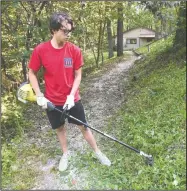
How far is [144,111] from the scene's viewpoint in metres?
4.88

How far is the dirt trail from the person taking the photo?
3500 millimetres

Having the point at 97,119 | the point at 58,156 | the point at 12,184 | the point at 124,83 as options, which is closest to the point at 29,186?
the point at 12,184

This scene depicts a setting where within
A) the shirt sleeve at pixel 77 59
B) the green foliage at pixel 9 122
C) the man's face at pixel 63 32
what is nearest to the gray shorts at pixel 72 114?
the shirt sleeve at pixel 77 59

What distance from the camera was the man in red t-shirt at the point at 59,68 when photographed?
3180 millimetres

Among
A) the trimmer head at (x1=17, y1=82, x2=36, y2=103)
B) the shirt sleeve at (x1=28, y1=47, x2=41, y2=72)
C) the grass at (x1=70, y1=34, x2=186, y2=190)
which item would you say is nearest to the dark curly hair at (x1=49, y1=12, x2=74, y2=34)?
the shirt sleeve at (x1=28, y1=47, x2=41, y2=72)

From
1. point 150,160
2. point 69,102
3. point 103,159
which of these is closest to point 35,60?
point 69,102

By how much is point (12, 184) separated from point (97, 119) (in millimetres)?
2244

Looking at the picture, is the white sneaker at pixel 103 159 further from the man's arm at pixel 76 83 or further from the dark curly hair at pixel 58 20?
the dark curly hair at pixel 58 20

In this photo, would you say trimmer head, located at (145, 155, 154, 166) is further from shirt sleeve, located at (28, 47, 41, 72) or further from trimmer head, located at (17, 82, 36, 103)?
shirt sleeve, located at (28, 47, 41, 72)

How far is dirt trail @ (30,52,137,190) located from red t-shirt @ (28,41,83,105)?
94cm

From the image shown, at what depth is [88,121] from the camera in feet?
17.6

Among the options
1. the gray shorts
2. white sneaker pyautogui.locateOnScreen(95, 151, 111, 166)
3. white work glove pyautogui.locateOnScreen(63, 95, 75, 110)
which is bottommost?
white sneaker pyautogui.locateOnScreen(95, 151, 111, 166)

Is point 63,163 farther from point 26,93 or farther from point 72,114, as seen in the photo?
point 26,93

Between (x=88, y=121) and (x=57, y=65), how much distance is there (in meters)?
2.28
